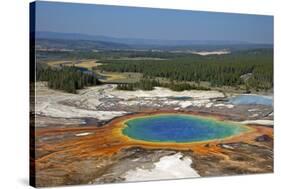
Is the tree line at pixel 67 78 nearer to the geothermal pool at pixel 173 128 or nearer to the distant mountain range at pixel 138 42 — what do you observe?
the distant mountain range at pixel 138 42

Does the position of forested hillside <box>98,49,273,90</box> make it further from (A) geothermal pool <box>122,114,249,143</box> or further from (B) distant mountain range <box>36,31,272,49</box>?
(A) geothermal pool <box>122,114,249,143</box>

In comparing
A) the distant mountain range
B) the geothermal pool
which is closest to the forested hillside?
the distant mountain range

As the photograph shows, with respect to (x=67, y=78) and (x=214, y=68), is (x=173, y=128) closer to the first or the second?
(x=214, y=68)

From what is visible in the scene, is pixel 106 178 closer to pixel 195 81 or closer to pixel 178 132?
pixel 178 132

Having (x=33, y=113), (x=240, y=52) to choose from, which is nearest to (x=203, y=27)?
(x=240, y=52)

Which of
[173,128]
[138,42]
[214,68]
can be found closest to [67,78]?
[138,42]

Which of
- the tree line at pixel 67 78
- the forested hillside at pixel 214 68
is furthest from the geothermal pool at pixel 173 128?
the tree line at pixel 67 78

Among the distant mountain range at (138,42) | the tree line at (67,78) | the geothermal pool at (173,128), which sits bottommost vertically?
the geothermal pool at (173,128)
